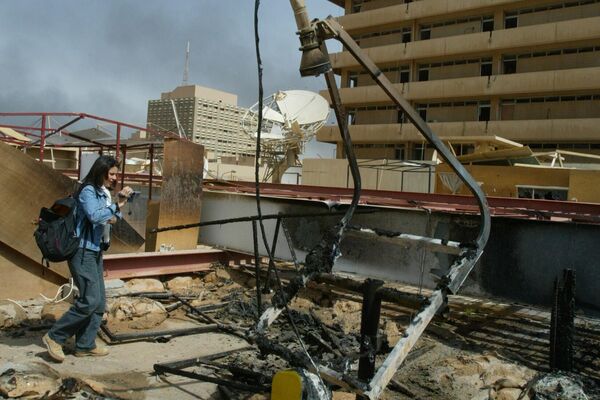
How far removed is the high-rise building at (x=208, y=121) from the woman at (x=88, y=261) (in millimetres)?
39931

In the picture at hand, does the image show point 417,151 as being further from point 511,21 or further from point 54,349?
point 54,349

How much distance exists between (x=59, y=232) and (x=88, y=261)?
1.30 feet

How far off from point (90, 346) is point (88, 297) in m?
0.57

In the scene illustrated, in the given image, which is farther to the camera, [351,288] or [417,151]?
[417,151]

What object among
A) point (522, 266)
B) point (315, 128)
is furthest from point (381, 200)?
point (315, 128)

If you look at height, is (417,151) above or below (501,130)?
below

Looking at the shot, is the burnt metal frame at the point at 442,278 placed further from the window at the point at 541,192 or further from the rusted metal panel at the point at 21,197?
the window at the point at 541,192

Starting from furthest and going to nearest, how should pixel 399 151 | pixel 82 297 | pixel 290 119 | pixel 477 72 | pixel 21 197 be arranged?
pixel 399 151 → pixel 477 72 → pixel 290 119 → pixel 21 197 → pixel 82 297

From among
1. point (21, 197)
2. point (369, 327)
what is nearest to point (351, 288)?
point (369, 327)

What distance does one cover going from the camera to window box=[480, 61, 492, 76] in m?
39.2

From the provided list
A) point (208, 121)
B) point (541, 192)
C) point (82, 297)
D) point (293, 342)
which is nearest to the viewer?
point (82, 297)

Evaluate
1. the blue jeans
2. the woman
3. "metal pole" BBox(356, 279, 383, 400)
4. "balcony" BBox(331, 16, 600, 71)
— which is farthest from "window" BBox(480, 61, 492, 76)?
"metal pole" BBox(356, 279, 383, 400)

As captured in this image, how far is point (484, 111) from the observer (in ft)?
129

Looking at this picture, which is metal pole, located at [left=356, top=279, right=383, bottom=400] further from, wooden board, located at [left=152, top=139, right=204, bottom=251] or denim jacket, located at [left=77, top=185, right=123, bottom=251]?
wooden board, located at [left=152, top=139, right=204, bottom=251]
